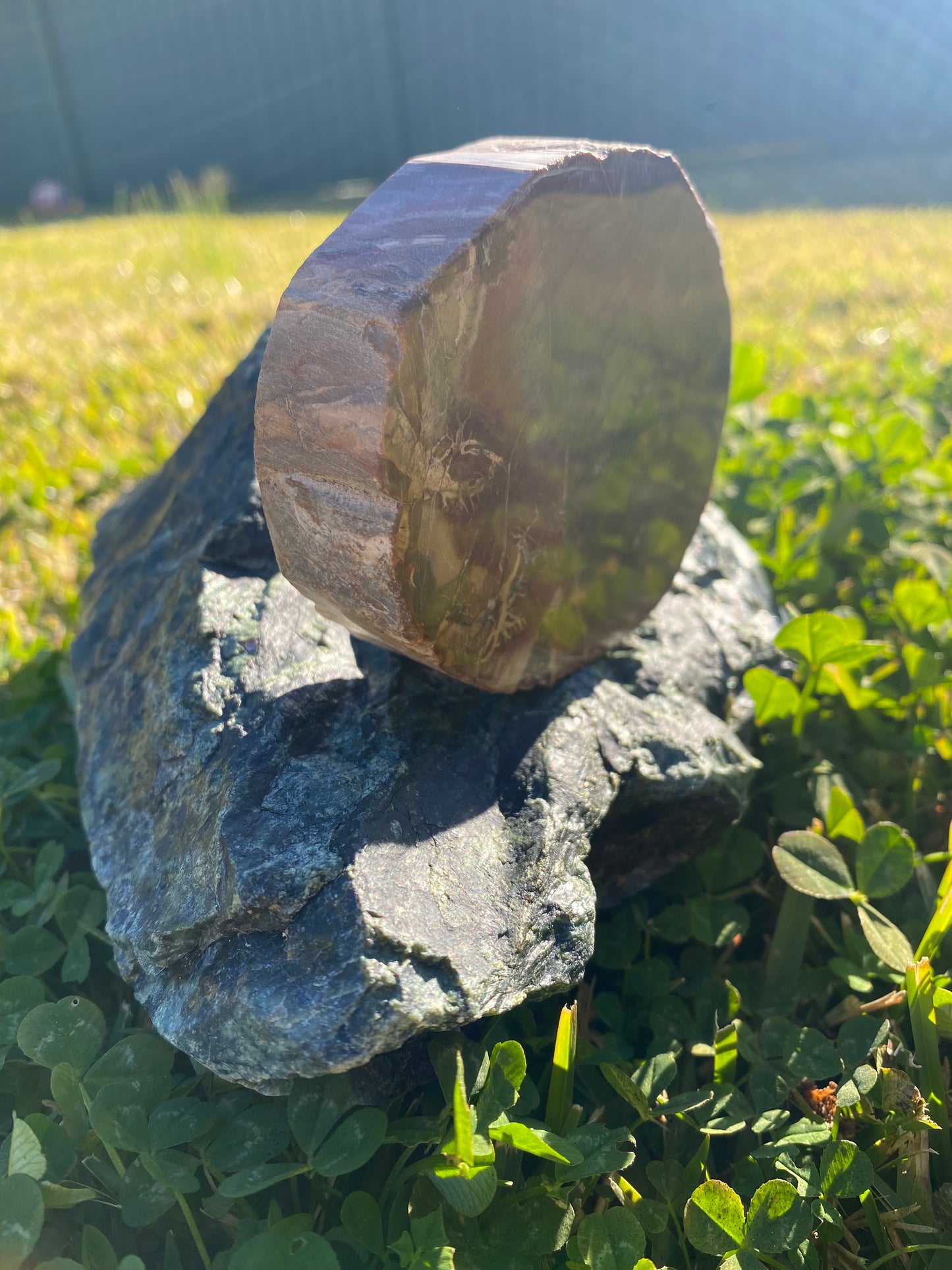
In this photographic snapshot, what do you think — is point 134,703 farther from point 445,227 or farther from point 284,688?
point 445,227

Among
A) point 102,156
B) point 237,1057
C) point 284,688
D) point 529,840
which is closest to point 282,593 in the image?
point 284,688

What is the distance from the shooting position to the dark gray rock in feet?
3.43

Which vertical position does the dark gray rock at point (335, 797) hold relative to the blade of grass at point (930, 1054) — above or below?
above

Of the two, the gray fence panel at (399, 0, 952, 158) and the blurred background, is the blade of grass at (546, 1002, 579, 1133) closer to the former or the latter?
the blurred background

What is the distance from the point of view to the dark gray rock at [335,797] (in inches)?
41.1

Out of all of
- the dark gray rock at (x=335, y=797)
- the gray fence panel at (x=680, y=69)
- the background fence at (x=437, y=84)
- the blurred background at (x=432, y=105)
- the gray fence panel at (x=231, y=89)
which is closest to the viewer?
the dark gray rock at (x=335, y=797)

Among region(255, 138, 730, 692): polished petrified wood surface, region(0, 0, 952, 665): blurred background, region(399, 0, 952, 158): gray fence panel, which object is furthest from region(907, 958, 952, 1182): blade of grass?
region(399, 0, 952, 158): gray fence panel

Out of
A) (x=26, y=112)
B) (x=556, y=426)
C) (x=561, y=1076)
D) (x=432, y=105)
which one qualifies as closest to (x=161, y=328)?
(x=556, y=426)

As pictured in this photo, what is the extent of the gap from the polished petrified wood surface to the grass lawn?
44.0 inches

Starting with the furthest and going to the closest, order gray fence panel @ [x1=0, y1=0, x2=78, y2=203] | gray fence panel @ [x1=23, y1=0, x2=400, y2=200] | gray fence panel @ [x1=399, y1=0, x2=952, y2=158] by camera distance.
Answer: gray fence panel @ [x1=399, y1=0, x2=952, y2=158], gray fence panel @ [x1=23, y1=0, x2=400, y2=200], gray fence panel @ [x1=0, y1=0, x2=78, y2=203]

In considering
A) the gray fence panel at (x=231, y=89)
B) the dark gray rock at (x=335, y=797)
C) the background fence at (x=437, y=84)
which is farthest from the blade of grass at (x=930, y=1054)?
the gray fence panel at (x=231, y=89)

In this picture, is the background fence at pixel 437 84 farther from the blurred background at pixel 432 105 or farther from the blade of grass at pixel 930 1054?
the blade of grass at pixel 930 1054

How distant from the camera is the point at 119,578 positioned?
1.77 m

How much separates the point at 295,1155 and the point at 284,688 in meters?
0.58
